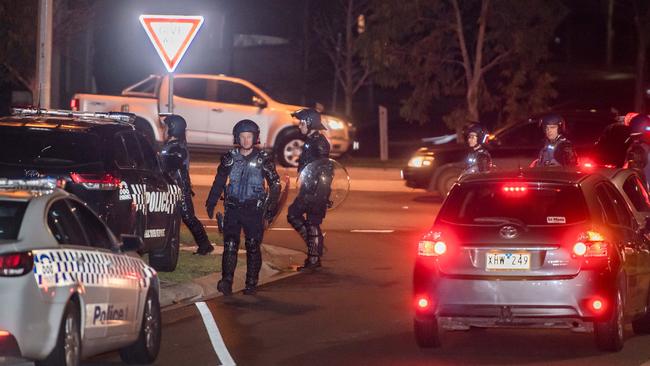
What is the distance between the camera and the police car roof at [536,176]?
11.4 meters

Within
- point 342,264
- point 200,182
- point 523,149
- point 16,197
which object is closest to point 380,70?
point 200,182

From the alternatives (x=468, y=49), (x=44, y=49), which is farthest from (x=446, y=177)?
(x=468, y=49)

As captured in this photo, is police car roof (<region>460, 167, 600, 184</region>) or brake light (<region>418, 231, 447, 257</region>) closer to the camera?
brake light (<region>418, 231, 447, 257</region>)

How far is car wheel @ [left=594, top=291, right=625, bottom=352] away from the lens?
11.0m

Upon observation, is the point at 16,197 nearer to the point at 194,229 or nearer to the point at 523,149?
the point at 194,229

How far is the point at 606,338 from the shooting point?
11.1 meters

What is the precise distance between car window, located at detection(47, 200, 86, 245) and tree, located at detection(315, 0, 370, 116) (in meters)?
42.7

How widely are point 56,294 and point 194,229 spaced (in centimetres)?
903

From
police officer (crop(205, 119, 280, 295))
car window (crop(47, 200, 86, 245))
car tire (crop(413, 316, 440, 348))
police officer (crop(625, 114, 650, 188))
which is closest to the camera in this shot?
car window (crop(47, 200, 86, 245))

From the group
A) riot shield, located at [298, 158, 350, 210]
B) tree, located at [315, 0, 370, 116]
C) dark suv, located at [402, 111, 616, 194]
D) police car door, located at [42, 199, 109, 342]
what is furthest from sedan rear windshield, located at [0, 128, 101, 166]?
tree, located at [315, 0, 370, 116]

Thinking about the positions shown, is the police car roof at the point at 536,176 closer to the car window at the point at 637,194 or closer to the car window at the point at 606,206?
the car window at the point at 606,206

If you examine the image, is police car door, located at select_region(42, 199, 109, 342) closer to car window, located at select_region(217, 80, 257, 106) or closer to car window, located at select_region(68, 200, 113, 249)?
car window, located at select_region(68, 200, 113, 249)

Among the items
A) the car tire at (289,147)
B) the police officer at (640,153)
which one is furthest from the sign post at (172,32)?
the car tire at (289,147)

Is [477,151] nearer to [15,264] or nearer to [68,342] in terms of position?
[68,342]
